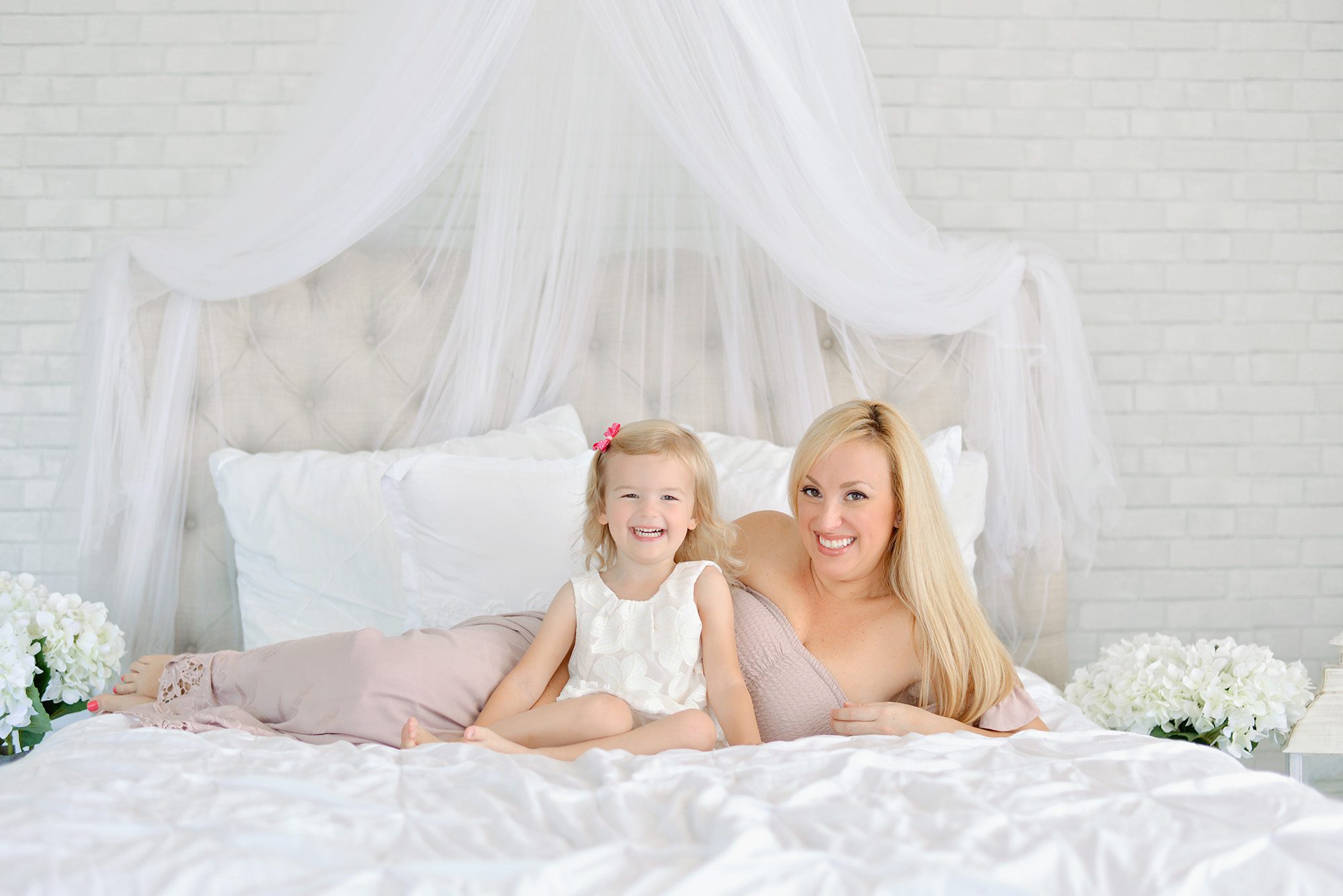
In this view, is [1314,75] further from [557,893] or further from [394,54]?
[557,893]

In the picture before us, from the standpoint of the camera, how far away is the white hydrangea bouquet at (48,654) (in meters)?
1.89

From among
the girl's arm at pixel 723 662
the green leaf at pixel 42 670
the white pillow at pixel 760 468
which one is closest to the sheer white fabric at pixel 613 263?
the white pillow at pixel 760 468

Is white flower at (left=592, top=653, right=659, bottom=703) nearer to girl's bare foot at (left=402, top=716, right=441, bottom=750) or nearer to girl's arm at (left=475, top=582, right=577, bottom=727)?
girl's arm at (left=475, top=582, right=577, bottom=727)

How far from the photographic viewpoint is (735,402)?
2385 mm

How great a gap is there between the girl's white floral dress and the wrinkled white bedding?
0.28 metres

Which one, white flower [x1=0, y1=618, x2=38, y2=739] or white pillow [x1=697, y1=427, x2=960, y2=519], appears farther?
white pillow [x1=697, y1=427, x2=960, y2=519]

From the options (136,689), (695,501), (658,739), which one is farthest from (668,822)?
(136,689)

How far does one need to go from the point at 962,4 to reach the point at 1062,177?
0.50 meters

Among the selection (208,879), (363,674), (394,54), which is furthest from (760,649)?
(394,54)

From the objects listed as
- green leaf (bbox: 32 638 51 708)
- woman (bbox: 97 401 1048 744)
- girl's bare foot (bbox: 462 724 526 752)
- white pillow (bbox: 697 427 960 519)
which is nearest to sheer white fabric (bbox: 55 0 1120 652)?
white pillow (bbox: 697 427 960 519)

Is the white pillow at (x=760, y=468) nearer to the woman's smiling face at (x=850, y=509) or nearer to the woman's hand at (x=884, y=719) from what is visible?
the woman's smiling face at (x=850, y=509)

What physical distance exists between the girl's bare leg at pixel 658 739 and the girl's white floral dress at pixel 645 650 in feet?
0.32

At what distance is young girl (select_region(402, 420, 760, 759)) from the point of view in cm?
157

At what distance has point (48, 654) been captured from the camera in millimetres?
1948
